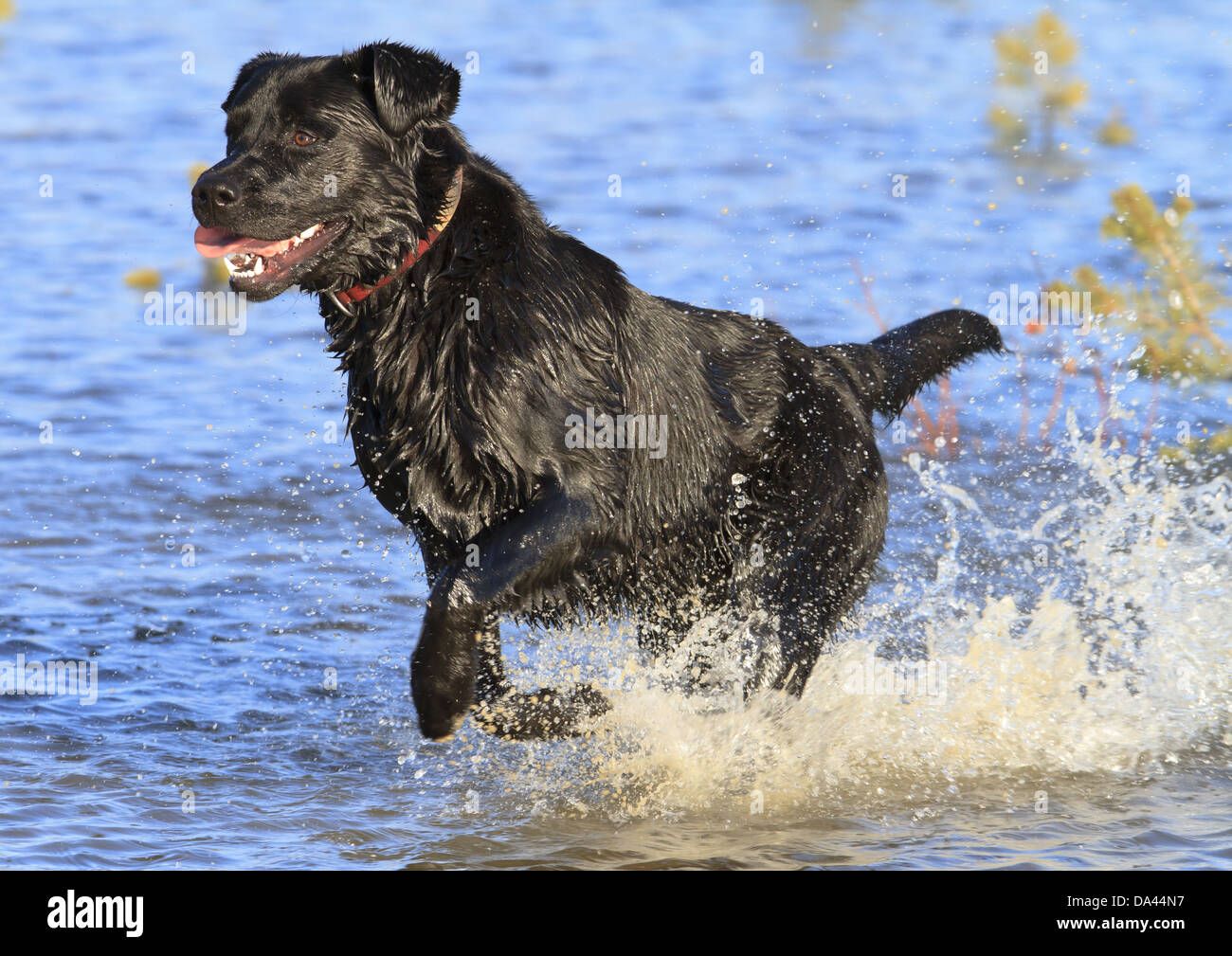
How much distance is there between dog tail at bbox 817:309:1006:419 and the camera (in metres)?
5.14

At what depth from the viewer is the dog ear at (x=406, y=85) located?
410 cm

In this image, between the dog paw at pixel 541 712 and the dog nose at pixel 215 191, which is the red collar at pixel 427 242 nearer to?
the dog nose at pixel 215 191

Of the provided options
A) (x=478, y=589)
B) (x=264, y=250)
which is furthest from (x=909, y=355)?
(x=264, y=250)

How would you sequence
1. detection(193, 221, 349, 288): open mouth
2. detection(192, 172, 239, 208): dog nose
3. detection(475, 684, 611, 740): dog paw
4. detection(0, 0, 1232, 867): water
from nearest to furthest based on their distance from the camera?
detection(192, 172, 239, 208): dog nose < detection(193, 221, 349, 288): open mouth < detection(0, 0, 1232, 867): water < detection(475, 684, 611, 740): dog paw

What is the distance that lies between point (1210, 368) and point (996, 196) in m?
3.49

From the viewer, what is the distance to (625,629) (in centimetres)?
495

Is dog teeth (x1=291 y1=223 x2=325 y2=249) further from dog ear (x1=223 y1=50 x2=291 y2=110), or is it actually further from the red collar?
dog ear (x1=223 y1=50 x2=291 y2=110)

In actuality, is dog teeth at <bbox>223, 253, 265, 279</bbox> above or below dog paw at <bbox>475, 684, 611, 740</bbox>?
above

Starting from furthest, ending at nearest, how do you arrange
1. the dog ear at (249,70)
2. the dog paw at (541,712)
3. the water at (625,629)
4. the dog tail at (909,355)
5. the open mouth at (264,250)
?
the dog tail at (909,355)
the dog paw at (541,712)
the water at (625,629)
the dog ear at (249,70)
the open mouth at (264,250)

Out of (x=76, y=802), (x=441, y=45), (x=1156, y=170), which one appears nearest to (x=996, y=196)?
(x=1156, y=170)

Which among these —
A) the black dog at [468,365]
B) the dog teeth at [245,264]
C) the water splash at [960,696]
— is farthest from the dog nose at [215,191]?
the water splash at [960,696]

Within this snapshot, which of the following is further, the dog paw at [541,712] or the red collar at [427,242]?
the dog paw at [541,712]

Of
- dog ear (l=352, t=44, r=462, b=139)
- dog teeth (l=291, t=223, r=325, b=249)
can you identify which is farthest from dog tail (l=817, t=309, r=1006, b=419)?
dog teeth (l=291, t=223, r=325, b=249)
